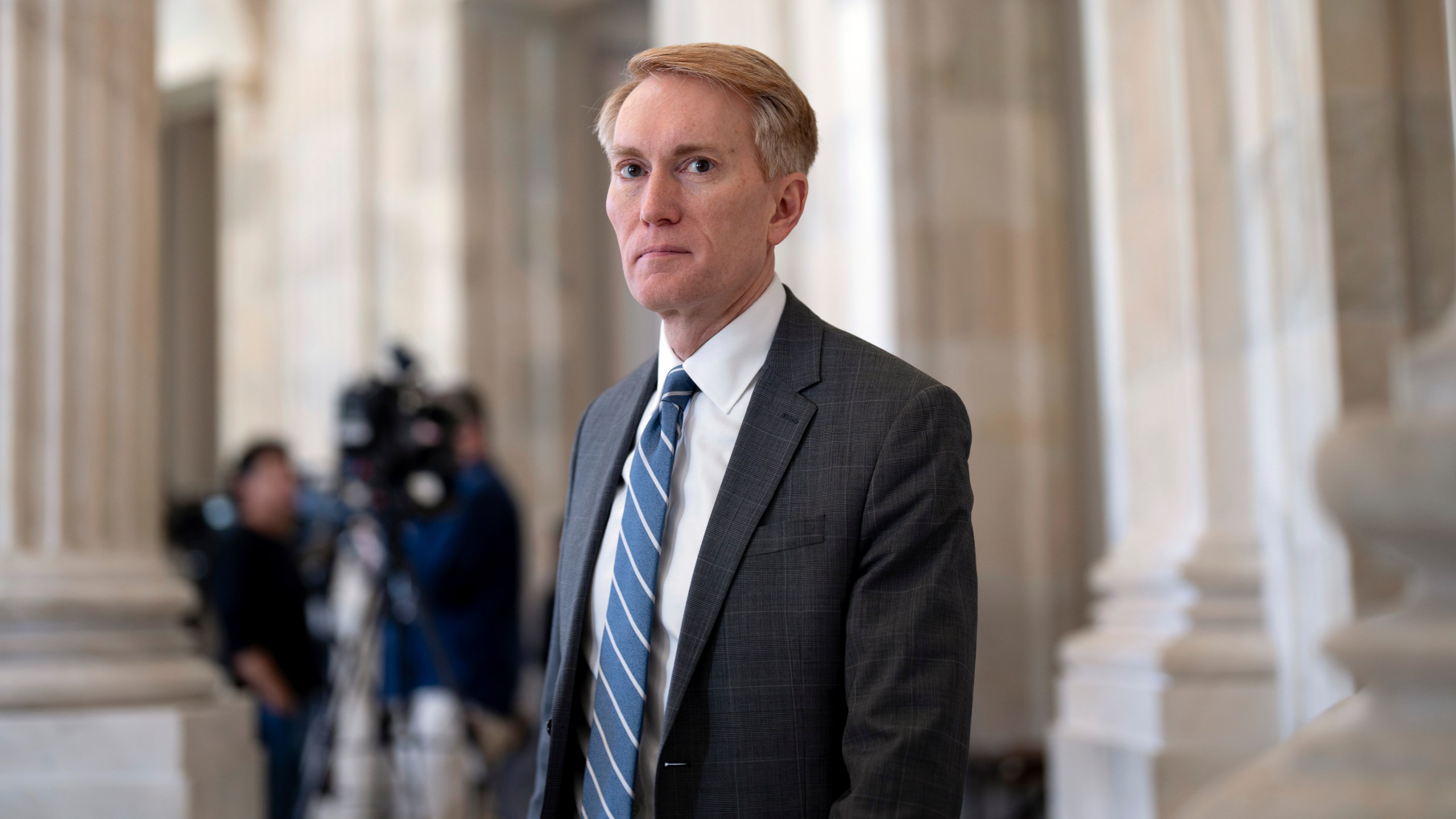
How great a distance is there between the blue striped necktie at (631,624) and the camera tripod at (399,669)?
3.57m

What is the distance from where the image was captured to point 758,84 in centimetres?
178

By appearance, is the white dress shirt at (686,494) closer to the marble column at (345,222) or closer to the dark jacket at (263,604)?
the dark jacket at (263,604)

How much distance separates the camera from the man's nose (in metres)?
1.77

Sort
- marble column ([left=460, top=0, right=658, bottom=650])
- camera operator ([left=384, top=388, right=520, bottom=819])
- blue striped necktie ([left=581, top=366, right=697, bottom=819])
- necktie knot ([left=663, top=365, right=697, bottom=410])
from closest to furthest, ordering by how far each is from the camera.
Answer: blue striped necktie ([left=581, top=366, right=697, bottom=819]) < necktie knot ([left=663, top=365, right=697, bottom=410]) < camera operator ([left=384, top=388, right=520, bottom=819]) < marble column ([left=460, top=0, right=658, bottom=650])

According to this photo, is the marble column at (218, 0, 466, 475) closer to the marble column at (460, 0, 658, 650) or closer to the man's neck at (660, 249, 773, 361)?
the marble column at (460, 0, 658, 650)

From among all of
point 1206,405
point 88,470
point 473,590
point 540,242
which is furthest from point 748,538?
point 540,242

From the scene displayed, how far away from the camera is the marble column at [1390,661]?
1057mm

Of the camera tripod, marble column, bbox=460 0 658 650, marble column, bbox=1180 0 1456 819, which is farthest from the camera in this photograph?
marble column, bbox=460 0 658 650

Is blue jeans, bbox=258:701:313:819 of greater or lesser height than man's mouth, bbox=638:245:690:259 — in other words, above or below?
below

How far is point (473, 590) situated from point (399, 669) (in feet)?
1.54

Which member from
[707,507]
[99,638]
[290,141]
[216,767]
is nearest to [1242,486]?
[707,507]

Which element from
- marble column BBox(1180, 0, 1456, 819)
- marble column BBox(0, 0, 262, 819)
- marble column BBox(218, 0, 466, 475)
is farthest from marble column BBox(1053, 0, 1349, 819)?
marble column BBox(218, 0, 466, 475)

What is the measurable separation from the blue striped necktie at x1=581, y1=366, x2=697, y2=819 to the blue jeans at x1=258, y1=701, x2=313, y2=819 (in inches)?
166

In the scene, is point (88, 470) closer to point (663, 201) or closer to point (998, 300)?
point (663, 201)
